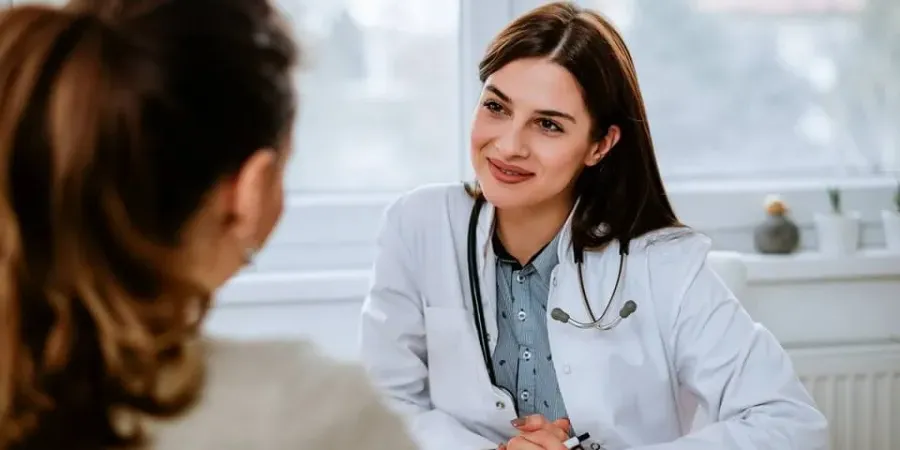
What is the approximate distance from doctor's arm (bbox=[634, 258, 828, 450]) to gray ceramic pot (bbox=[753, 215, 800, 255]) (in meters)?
0.71

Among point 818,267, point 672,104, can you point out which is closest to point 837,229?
point 818,267

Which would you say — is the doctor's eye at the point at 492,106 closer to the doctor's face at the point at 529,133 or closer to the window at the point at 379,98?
the doctor's face at the point at 529,133

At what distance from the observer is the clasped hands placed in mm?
1561

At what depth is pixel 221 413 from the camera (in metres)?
0.78

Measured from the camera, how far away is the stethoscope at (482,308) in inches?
66.4

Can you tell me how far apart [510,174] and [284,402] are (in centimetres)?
96

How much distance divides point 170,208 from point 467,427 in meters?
1.06

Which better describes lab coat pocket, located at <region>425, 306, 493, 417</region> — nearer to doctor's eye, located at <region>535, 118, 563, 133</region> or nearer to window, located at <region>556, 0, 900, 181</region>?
doctor's eye, located at <region>535, 118, 563, 133</region>

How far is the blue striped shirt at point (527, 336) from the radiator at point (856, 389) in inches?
30.1

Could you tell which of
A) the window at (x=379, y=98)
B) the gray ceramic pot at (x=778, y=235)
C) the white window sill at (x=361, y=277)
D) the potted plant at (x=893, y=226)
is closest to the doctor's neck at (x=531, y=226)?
the white window sill at (x=361, y=277)

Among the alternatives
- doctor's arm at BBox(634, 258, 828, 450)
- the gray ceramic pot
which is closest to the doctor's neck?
doctor's arm at BBox(634, 258, 828, 450)

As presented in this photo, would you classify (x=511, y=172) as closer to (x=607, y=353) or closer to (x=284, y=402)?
(x=607, y=353)

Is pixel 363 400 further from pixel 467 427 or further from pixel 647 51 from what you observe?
pixel 647 51

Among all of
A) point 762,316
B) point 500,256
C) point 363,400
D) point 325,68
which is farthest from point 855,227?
point 363,400
